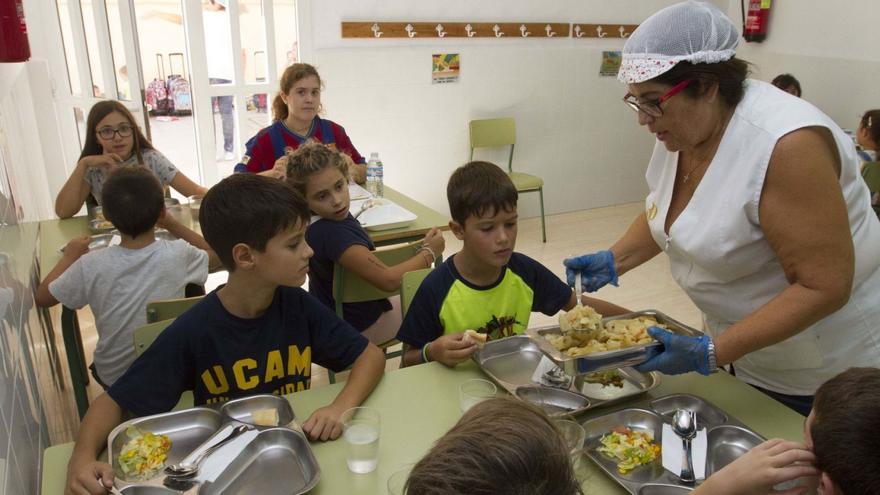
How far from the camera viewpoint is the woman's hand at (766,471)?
0.97m

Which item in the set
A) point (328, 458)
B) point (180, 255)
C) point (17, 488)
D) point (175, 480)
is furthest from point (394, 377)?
point (180, 255)

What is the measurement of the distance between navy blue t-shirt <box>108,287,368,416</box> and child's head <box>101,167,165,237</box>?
2.31 ft

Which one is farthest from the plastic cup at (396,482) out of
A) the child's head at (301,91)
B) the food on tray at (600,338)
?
the child's head at (301,91)

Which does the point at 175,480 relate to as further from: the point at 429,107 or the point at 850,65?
the point at 850,65

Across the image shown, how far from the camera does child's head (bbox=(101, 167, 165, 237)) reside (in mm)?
2090

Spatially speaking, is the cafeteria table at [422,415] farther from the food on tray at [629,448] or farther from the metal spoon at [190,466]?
the metal spoon at [190,466]

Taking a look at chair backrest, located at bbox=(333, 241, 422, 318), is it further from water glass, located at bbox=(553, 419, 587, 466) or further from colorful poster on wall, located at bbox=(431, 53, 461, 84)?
colorful poster on wall, located at bbox=(431, 53, 461, 84)

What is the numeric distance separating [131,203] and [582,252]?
3510 mm

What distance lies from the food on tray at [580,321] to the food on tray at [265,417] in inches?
27.1

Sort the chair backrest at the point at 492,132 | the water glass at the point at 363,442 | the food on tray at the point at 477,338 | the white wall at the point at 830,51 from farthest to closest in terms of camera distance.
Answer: the chair backrest at the point at 492,132
the white wall at the point at 830,51
the food on tray at the point at 477,338
the water glass at the point at 363,442

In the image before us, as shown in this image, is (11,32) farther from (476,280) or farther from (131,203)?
(476,280)

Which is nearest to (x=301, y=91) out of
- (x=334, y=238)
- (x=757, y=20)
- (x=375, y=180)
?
(x=375, y=180)

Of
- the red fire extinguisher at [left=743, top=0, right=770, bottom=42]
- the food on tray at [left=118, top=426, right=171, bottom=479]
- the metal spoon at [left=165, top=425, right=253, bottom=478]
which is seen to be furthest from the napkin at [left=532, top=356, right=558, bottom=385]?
the red fire extinguisher at [left=743, top=0, right=770, bottom=42]

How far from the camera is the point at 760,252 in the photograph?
1.46m
